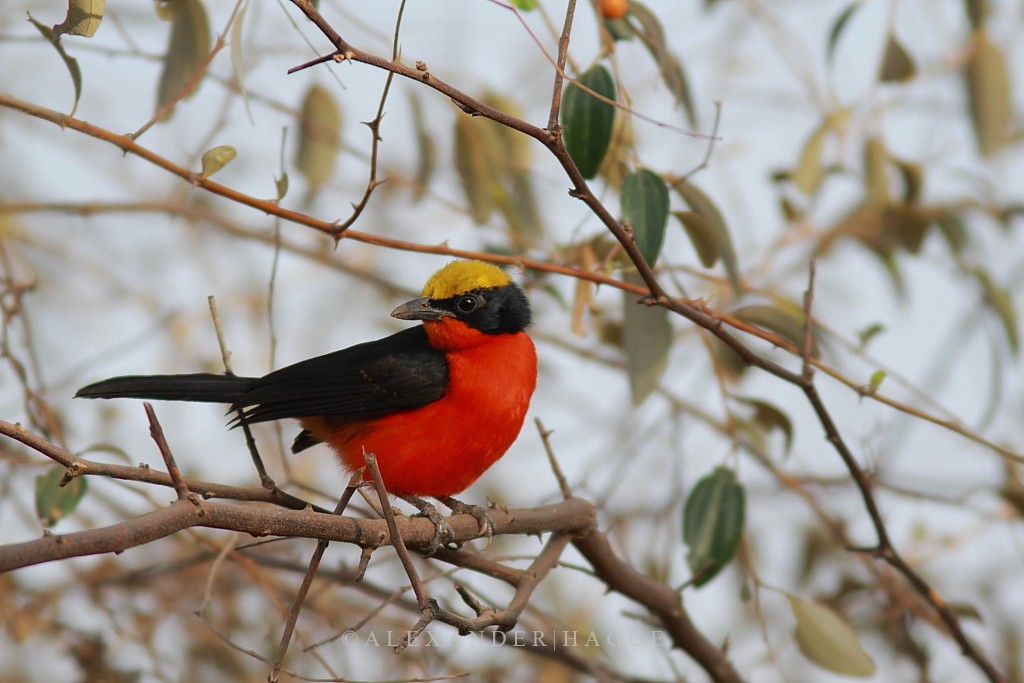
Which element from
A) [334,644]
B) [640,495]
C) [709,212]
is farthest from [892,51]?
[334,644]

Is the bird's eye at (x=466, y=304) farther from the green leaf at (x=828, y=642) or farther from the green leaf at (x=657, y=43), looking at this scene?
the green leaf at (x=828, y=642)

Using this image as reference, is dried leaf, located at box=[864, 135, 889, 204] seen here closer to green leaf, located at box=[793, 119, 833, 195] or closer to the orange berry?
green leaf, located at box=[793, 119, 833, 195]

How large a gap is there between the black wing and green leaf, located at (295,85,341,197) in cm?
106

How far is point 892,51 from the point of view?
4355 millimetres

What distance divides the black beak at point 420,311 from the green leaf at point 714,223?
1.07 metres

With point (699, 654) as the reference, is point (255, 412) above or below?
above

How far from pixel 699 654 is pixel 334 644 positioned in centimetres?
123

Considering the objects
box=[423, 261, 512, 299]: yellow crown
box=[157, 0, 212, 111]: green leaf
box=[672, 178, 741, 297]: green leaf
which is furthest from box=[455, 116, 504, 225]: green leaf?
box=[157, 0, 212, 111]: green leaf

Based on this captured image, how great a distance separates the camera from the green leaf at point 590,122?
3.18 metres

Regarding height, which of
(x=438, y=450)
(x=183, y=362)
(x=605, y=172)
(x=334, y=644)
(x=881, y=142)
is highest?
(x=183, y=362)

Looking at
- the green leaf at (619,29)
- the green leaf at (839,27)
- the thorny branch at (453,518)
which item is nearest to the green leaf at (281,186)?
the thorny branch at (453,518)

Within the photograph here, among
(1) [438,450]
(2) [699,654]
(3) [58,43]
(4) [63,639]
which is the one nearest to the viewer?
(3) [58,43]

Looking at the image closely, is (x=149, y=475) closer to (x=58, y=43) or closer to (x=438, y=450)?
(x=58, y=43)

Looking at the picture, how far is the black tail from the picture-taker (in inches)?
132
